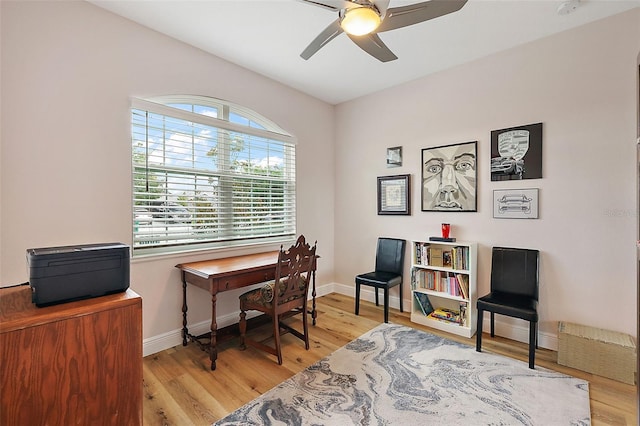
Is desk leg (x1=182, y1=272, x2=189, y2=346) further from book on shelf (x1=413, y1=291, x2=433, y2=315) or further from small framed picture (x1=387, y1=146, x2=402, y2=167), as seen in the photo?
small framed picture (x1=387, y1=146, x2=402, y2=167)

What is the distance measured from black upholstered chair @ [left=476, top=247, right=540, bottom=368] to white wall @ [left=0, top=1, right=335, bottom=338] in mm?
2612

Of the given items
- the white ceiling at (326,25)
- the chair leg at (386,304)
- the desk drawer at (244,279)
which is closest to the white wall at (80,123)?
the white ceiling at (326,25)

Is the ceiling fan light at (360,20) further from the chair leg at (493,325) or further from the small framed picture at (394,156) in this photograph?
the chair leg at (493,325)

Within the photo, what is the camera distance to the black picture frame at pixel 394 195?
12.0ft

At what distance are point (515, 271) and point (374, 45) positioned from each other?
238cm

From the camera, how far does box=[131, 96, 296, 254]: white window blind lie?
102 inches

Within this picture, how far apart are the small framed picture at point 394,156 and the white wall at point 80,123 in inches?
84.1

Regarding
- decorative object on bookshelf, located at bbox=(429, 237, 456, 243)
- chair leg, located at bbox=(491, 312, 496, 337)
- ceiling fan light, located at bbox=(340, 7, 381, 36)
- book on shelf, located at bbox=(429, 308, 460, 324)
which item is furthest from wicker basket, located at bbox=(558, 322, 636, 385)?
ceiling fan light, located at bbox=(340, 7, 381, 36)

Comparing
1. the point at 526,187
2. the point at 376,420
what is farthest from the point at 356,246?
the point at 376,420

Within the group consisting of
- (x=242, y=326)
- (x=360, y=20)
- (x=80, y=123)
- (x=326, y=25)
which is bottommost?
(x=242, y=326)

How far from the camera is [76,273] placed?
50.4 inches

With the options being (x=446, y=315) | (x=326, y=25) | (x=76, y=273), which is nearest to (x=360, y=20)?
(x=326, y=25)

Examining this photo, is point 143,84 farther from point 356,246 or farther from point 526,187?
point 526,187

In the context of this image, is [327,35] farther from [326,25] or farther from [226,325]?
[226,325]
